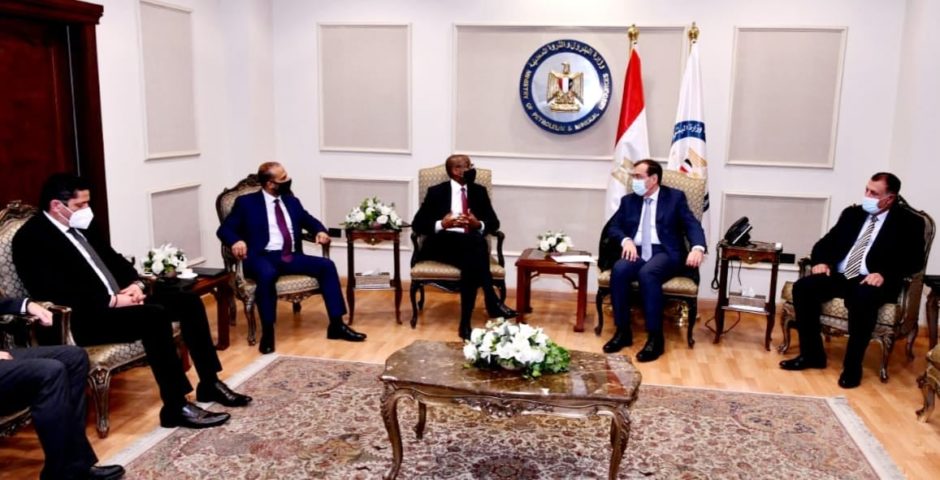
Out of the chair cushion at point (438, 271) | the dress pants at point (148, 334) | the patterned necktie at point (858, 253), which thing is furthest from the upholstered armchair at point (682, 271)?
the dress pants at point (148, 334)

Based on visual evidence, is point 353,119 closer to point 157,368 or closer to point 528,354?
point 157,368

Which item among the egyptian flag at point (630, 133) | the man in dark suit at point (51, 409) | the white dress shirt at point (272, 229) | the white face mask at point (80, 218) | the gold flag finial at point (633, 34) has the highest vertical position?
the gold flag finial at point (633, 34)

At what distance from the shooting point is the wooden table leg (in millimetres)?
5410

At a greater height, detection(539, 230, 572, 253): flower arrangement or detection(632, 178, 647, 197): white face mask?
detection(632, 178, 647, 197): white face mask

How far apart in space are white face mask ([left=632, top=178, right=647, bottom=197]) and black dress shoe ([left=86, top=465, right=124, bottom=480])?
3532 mm

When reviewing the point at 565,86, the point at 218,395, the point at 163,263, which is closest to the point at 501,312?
the point at 565,86

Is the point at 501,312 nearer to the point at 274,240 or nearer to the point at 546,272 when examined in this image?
the point at 546,272

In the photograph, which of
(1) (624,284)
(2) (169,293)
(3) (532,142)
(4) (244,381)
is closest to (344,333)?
(4) (244,381)

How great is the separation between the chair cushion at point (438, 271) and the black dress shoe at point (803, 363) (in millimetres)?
1954

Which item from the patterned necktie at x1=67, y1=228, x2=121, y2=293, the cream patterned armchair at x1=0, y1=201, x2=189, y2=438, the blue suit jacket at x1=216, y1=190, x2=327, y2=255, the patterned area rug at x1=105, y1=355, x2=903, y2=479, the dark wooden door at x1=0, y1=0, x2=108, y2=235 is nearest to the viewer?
the patterned area rug at x1=105, y1=355, x2=903, y2=479

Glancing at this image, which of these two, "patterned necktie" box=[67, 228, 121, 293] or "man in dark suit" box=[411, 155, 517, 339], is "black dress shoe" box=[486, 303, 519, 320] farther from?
"patterned necktie" box=[67, 228, 121, 293]

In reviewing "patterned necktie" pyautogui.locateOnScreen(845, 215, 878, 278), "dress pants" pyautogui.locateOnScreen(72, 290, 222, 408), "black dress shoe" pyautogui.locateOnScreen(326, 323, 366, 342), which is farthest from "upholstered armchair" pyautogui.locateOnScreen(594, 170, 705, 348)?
"dress pants" pyautogui.locateOnScreen(72, 290, 222, 408)

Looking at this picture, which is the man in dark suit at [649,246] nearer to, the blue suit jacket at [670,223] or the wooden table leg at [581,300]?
the blue suit jacket at [670,223]

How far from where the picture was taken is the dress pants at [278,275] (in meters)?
5.06
